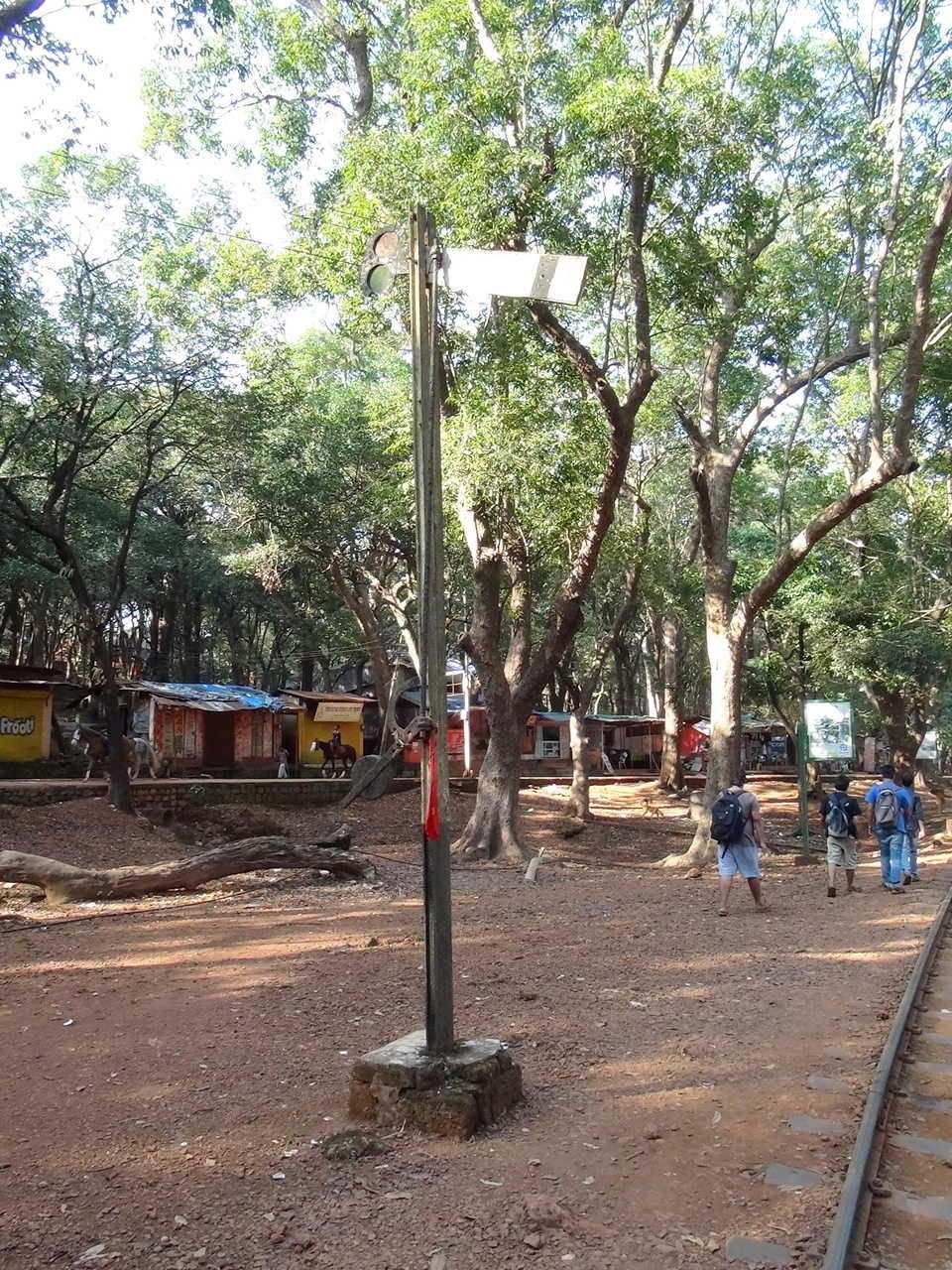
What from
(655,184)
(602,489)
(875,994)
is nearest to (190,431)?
(602,489)

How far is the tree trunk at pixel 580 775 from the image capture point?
78.0 feet

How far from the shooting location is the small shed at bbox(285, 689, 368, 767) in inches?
1336

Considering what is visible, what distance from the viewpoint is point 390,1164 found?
4.00 meters

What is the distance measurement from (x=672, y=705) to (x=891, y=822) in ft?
56.4

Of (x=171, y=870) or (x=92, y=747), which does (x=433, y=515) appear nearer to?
(x=171, y=870)

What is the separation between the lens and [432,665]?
4.67m

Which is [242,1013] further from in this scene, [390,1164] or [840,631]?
[840,631]

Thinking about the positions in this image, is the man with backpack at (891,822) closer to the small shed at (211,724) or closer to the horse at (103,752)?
the horse at (103,752)

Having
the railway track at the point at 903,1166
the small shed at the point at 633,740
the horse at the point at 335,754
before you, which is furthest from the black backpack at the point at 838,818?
the small shed at the point at 633,740

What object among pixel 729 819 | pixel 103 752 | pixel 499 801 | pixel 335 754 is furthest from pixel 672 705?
pixel 729 819

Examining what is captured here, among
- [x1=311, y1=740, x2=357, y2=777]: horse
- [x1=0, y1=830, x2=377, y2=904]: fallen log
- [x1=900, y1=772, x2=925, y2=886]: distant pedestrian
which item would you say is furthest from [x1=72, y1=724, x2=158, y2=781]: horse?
[x1=900, y1=772, x2=925, y2=886]: distant pedestrian

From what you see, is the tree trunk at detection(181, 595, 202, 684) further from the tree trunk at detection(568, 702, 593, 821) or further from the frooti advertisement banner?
the frooti advertisement banner

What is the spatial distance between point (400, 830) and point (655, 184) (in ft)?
45.0

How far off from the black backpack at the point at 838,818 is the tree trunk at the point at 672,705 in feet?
56.0
